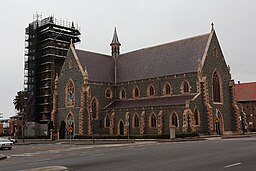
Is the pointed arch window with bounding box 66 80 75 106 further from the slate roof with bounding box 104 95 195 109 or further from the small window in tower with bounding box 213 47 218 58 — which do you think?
the small window in tower with bounding box 213 47 218 58

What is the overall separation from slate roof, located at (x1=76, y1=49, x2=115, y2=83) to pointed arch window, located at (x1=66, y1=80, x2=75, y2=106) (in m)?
4.09

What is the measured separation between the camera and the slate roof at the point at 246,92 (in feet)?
266

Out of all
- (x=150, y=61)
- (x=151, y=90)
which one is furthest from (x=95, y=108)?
(x=150, y=61)

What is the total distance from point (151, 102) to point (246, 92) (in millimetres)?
37978

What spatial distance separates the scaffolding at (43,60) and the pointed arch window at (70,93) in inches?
→ 733

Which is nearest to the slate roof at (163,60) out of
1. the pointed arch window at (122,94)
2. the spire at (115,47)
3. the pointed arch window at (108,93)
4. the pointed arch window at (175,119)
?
the pointed arch window at (122,94)

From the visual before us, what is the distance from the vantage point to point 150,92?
5681 centimetres

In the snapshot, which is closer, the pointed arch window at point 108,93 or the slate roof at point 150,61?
the slate roof at point 150,61

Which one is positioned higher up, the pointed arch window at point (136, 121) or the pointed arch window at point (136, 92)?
the pointed arch window at point (136, 92)

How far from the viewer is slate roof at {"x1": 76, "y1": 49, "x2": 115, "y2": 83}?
6034 cm

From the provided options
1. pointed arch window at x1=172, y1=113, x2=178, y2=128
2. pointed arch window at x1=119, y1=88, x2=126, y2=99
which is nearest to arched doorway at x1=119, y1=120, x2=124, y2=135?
pointed arch window at x1=119, y1=88, x2=126, y2=99

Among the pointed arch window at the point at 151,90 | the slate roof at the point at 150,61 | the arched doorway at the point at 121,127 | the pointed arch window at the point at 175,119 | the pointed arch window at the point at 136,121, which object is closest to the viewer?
the pointed arch window at the point at 175,119

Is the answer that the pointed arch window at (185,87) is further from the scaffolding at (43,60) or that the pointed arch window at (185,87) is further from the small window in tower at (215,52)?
the scaffolding at (43,60)

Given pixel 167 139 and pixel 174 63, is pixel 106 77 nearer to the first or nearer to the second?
pixel 174 63
